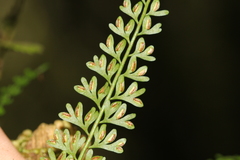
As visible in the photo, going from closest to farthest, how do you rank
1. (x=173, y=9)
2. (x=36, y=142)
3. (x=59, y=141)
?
(x=59, y=141) < (x=36, y=142) < (x=173, y=9)

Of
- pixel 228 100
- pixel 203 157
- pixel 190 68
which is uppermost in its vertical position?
pixel 190 68

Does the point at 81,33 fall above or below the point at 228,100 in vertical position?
above

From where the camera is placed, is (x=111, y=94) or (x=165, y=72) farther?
(x=165, y=72)

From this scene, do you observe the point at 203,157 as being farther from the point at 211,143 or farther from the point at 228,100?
the point at 228,100

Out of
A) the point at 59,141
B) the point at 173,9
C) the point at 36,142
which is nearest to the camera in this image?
the point at 59,141

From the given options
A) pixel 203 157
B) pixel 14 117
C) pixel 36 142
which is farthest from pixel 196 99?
pixel 36 142

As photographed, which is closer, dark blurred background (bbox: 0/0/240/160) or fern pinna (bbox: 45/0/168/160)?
fern pinna (bbox: 45/0/168/160)

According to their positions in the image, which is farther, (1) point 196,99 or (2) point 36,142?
(1) point 196,99

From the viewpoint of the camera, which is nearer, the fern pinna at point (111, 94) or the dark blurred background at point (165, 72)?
the fern pinna at point (111, 94)
